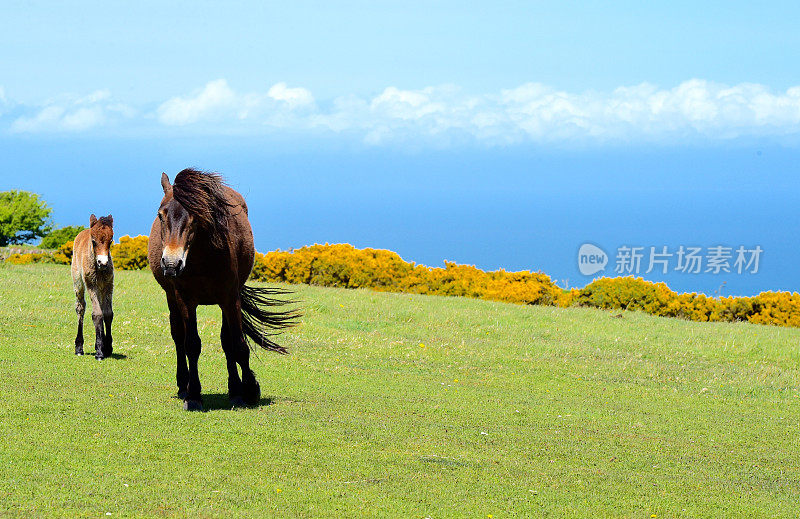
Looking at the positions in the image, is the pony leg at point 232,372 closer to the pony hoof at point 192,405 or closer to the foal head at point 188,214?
the pony hoof at point 192,405

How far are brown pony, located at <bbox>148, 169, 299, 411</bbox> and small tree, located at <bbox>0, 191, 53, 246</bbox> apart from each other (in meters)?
Answer: 31.3

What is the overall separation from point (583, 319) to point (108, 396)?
1401cm

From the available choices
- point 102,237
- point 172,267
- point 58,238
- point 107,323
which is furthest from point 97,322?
point 58,238

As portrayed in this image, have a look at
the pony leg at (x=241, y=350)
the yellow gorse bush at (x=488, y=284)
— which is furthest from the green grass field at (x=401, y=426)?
the yellow gorse bush at (x=488, y=284)

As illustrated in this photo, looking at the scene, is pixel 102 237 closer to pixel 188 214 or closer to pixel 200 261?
pixel 200 261

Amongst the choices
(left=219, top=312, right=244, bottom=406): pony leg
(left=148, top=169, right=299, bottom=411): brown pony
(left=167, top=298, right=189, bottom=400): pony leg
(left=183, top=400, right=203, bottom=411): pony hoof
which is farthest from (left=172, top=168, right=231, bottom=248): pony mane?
(left=183, top=400, right=203, bottom=411): pony hoof

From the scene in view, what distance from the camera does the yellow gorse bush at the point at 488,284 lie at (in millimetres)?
24531

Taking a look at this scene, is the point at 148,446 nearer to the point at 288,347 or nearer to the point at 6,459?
the point at 6,459

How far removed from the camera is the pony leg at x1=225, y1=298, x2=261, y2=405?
9633mm

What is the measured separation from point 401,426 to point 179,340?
2765 millimetres

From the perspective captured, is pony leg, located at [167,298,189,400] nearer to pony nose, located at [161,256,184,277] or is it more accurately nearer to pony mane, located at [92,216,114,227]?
pony nose, located at [161,256,184,277]

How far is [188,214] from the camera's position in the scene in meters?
8.51

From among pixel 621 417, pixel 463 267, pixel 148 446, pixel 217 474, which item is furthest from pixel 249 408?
pixel 463 267

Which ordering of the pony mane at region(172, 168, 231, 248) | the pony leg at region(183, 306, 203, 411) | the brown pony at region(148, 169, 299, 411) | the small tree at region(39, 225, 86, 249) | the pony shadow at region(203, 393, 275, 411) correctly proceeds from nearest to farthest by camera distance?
the brown pony at region(148, 169, 299, 411)
the pony mane at region(172, 168, 231, 248)
the pony leg at region(183, 306, 203, 411)
the pony shadow at region(203, 393, 275, 411)
the small tree at region(39, 225, 86, 249)
